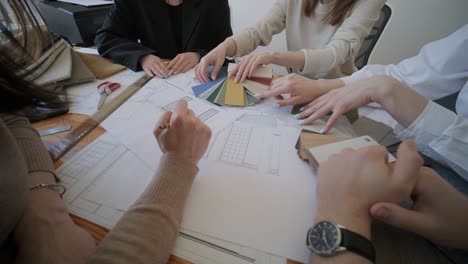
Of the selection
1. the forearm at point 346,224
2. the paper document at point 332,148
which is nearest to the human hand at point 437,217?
the forearm at point 346,224

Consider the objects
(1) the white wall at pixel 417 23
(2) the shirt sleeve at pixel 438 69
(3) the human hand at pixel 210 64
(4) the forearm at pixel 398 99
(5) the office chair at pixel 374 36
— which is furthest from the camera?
(1) the white wall at pixel 417 23

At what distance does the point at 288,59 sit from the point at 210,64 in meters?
0.28

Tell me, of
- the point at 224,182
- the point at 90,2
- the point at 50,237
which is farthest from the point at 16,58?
the point at 90,2

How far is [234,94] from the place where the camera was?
64 cm

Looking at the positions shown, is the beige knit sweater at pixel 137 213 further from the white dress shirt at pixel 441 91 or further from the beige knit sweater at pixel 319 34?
the beige knit sweater at pixel 319 34

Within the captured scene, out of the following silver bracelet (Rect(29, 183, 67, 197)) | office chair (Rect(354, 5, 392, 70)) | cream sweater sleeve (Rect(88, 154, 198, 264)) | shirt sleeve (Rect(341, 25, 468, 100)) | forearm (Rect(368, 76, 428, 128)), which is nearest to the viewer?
Result: cream sweater sleeve (Rect(88, 154, 198, 264))

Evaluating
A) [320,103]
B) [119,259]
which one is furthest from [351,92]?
[119,259]

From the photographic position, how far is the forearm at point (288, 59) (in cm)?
76

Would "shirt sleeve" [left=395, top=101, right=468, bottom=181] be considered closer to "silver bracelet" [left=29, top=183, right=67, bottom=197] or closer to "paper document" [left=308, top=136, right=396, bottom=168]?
"paper document" [left=308, top=136, right=396, bottom=168]

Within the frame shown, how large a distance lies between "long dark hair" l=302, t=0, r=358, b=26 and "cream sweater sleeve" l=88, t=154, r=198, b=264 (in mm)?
897

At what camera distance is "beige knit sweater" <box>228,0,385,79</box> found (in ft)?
2.64

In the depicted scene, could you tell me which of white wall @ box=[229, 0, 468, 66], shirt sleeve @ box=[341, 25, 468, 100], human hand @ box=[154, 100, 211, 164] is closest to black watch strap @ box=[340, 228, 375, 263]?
human hand @ box=[154, 100, 211, 164]

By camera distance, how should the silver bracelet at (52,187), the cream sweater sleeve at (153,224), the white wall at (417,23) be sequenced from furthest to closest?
the white wall at (417,23) → the silver bracelet at (52,187) → the cream sweater sleeve at (153,224)

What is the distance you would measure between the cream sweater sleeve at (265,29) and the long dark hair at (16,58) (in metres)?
0.67
